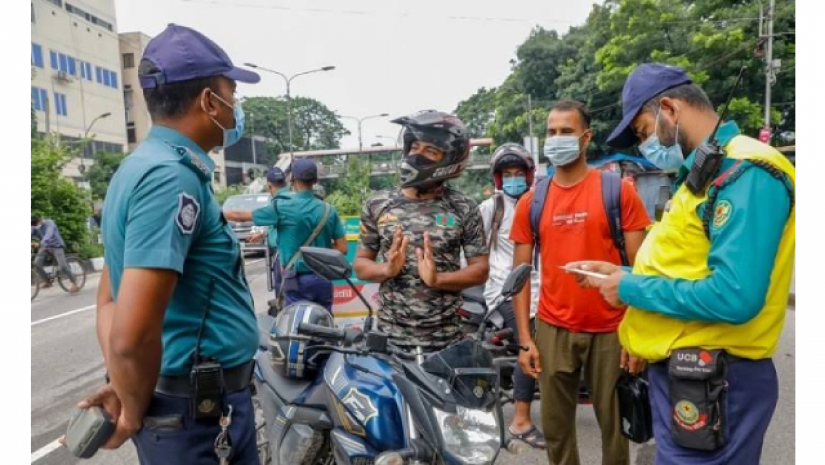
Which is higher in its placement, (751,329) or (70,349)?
(751,329)

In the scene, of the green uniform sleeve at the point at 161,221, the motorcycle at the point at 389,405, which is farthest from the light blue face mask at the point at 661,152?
the green uniform sleeve at the point at 161,221

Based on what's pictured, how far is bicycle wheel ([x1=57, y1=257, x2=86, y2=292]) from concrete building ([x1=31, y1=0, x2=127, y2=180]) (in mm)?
21797

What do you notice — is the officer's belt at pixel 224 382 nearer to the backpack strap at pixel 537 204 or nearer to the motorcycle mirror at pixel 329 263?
the motorcycle mirror at pixel 329 263

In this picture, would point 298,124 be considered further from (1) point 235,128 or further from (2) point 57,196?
(1) point 235,128

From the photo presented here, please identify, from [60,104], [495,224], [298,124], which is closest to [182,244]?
[495,224]

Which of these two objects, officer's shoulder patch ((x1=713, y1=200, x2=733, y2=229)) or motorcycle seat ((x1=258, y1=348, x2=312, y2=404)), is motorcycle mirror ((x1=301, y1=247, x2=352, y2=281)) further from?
officer's shoulder patch ((x1=713, y1=200, x2=733, y2=229))

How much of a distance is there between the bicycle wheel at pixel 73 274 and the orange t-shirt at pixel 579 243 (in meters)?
11.2

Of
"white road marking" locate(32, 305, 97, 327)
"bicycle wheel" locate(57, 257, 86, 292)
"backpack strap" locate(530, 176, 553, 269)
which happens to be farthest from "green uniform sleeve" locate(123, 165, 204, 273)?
"bicycle wheel" locate(57, 257, 86, 292)

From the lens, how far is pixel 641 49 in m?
20.5

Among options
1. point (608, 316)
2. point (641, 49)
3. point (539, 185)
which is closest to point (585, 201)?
point (539, 185)

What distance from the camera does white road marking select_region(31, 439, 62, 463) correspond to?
3.81 m

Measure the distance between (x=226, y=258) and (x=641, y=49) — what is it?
22.0m

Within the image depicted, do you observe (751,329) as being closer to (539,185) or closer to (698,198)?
(698,198)

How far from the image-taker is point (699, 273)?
1.74 m
